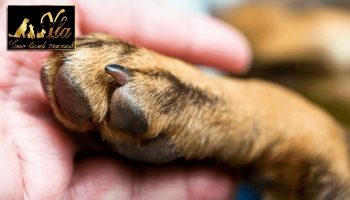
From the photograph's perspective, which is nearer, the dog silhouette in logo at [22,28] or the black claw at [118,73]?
the black claw at [118,73]

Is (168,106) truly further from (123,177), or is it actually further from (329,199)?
(329,199)

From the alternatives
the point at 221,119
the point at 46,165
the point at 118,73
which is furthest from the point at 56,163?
the point at 221,119

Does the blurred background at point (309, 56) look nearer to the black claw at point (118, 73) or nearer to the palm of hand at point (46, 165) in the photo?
the palm of hand at point (46, 165)

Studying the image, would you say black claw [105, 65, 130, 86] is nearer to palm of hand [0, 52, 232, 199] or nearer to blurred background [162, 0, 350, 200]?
palm of hand [0, 52, 232, 199]

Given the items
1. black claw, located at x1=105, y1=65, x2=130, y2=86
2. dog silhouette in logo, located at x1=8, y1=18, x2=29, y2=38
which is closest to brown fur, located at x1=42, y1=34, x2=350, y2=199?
black claw, located at x1=105, y1=65, x2=130, y2=86

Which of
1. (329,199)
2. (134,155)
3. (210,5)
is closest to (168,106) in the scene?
(134,155)

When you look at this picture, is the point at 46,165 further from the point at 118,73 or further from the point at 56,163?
the point at 118,73

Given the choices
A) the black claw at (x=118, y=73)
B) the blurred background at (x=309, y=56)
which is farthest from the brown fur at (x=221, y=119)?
the blurred background at (x=309, y=56)
